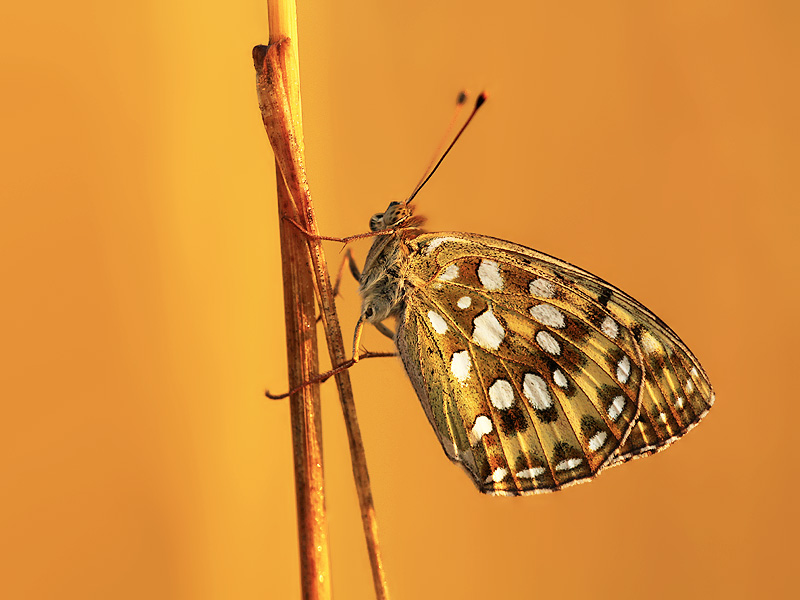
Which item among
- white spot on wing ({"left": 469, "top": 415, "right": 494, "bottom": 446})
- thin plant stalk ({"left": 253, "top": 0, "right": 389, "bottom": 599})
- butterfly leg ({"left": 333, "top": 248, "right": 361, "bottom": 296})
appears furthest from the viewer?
butterfly leg ({"left": 333, "top": 248, "right": 361, "bottom": 296})

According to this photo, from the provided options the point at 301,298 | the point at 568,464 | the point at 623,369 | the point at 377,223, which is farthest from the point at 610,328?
the point at 301,298

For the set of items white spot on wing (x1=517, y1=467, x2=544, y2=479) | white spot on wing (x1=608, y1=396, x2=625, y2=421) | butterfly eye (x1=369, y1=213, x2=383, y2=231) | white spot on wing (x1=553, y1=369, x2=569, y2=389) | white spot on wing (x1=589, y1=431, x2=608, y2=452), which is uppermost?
butterfly eye (x1=369, y1=213, x2=383, y2=231)

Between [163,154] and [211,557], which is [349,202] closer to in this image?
[163,154]

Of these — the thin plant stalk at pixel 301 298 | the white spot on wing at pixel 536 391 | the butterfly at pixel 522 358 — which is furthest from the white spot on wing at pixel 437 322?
the thin plant stalk at pixel 301 298

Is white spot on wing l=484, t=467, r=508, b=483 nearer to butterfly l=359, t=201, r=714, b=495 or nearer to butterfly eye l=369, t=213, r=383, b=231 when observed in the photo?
butterfly l=359, t=201, r=714, b=495

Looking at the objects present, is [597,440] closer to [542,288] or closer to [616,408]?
[616,408]

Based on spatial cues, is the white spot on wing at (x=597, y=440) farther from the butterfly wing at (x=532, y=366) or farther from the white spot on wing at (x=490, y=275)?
the white spot on wing at (x=490, y=275)

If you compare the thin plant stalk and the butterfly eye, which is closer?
the thin plant stalk

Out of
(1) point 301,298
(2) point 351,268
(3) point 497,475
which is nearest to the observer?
(1) point 301,298

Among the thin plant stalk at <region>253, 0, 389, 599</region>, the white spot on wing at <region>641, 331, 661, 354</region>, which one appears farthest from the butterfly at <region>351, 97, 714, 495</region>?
the thin plant stalk at <region>253, 0, 389, 599</region>
